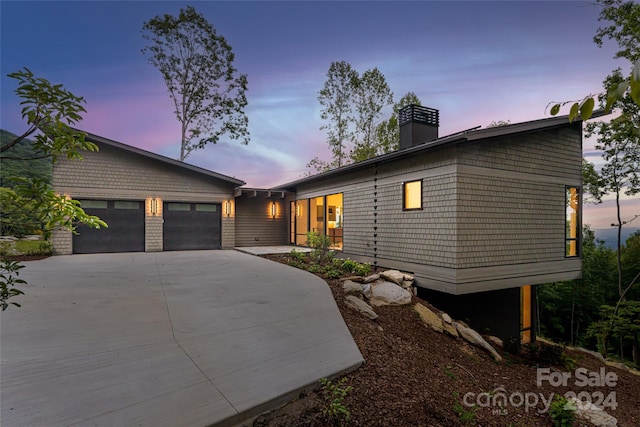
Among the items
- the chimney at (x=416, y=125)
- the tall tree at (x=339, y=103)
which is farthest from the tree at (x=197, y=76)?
the chimney at (x=416, y=125)

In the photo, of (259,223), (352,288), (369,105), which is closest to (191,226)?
(259,223)

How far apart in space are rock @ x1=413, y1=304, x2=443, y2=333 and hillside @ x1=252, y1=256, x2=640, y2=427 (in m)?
0.15

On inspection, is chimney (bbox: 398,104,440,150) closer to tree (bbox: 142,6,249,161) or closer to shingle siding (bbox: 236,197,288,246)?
shingle siding (bbox: 236,197,288,246)

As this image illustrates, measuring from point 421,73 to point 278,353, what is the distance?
13.5 meters

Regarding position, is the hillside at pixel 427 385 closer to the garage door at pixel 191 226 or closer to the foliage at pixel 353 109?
the garage door at pixel 191 226

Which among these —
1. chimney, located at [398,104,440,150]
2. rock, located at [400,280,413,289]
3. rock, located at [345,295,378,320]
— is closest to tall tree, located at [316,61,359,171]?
chimney, located at [398,104,440,150]

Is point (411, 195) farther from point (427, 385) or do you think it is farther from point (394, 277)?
point (427, 385)

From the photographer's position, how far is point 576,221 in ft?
29.0

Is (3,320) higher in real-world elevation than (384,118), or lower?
lower

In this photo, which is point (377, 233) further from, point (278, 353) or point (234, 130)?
point (234, 130)

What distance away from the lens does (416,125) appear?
9352mm

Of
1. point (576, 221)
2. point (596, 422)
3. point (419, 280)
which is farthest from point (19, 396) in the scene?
point (576, 221)

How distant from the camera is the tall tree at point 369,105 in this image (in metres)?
19.0

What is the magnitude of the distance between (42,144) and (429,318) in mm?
5976
